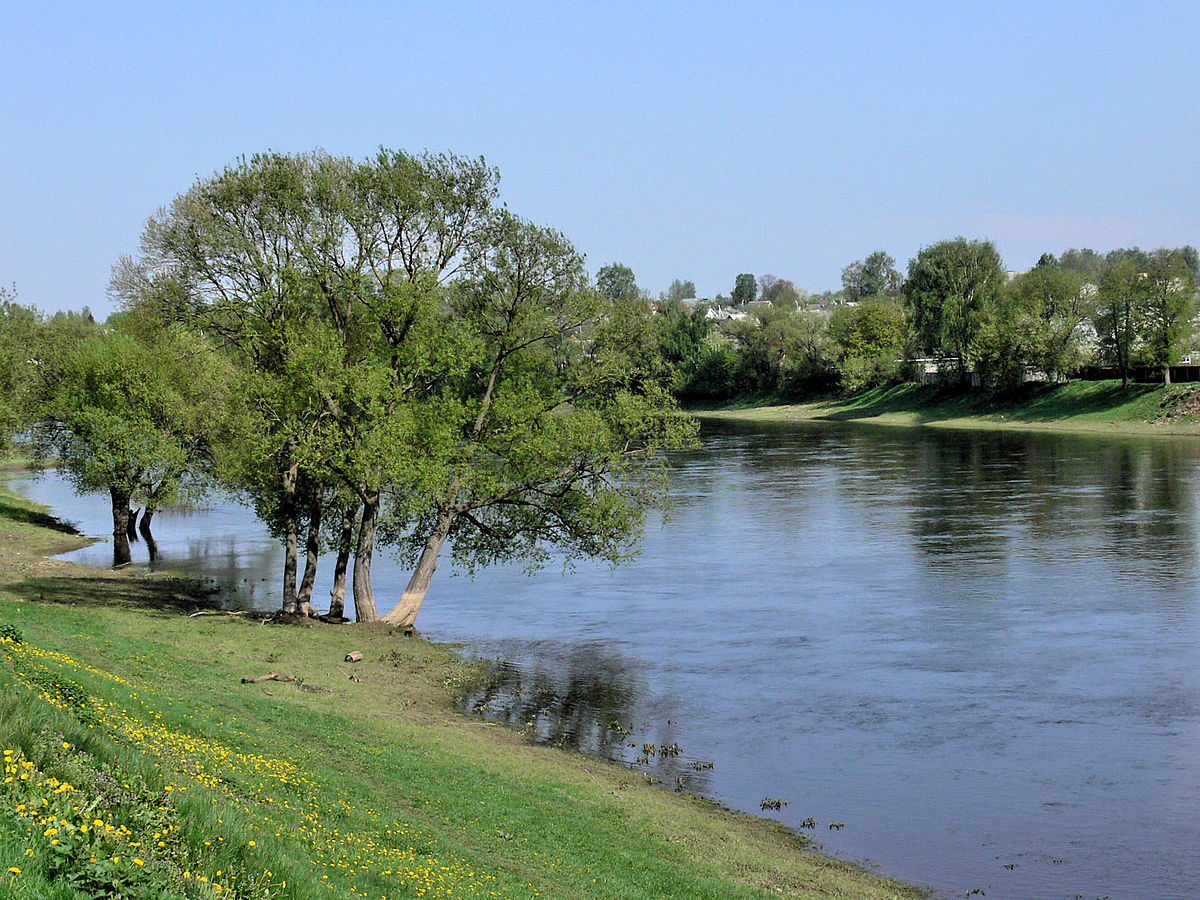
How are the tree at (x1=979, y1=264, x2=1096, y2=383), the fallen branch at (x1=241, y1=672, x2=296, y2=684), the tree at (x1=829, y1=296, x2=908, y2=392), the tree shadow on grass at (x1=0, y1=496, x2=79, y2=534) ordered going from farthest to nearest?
the tree at (x1=829, y1=296, x2=908, y2=392)
the tree at (x1=979, y1=264, x2=1096, y2=383)
the tree shadow on grass at (x1=0, y1=496, x2=79, y2=534)
the fallen branch at (x1=241, y1=672, x2=296, y2=684)

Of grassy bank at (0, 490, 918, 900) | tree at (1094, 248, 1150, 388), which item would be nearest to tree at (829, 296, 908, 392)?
tree at (1094, 248, 1150, 388)

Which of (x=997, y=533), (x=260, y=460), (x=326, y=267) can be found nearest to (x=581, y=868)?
(x=260, y=460)

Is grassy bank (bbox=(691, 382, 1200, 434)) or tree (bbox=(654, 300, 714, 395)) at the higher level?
tree (bbox=(654, 300, 714, 395))

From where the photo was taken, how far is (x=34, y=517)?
6881cm

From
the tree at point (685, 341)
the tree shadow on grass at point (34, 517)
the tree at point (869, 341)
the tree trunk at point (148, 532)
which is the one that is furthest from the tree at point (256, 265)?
the tree at point (685, 341)

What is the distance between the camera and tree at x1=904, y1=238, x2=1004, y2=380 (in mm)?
144000

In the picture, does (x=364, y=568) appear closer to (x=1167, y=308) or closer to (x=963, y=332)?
(x=1167, y=308)

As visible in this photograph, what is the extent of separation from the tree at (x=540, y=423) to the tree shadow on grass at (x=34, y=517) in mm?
32655

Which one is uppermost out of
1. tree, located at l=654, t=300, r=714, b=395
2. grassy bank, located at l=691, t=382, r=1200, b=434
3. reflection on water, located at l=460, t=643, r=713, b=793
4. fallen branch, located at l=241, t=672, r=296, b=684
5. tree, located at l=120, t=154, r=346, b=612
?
tree, located at l=654, t=300, r=714, b=395

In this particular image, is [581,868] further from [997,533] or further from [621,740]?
[997,533]

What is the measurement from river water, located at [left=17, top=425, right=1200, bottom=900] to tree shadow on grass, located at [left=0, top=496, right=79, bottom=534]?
1931 millimetres

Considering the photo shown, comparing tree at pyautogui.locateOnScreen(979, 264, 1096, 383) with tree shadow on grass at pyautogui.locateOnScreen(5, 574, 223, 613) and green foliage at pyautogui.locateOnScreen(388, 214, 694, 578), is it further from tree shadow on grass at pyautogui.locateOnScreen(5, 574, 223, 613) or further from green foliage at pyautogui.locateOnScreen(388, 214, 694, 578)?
tree shadow on grass at pyautogui.locateOnScreen(5, 574, 223, 613)

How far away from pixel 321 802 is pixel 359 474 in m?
21.1

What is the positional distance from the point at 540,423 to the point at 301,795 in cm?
2480
